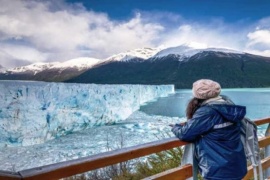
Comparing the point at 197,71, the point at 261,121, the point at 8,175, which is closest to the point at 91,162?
the point at 8,175

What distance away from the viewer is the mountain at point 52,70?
4829 centimetres

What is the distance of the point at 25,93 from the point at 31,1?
2.86 meters

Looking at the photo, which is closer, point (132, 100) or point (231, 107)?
point (231, 107)

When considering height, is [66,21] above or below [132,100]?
above

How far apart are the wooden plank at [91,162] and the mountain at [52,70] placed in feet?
137

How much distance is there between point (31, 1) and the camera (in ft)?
30.6

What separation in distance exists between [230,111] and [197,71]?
60.0 m

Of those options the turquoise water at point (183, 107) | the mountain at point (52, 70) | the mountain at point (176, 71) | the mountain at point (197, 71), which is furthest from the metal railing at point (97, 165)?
the mountain at point (197, 71)

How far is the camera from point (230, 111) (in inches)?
51.9

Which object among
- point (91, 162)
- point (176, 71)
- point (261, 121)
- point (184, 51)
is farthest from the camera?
point (184, 51)

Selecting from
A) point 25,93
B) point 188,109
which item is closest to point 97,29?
point 25,93

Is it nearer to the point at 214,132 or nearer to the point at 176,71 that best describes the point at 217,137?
the point at 214,132

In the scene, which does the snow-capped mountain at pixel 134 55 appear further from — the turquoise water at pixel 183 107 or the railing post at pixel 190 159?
the railing post at pixel 190 159

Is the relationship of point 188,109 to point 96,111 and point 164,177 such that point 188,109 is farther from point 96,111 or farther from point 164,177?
point 96,111
